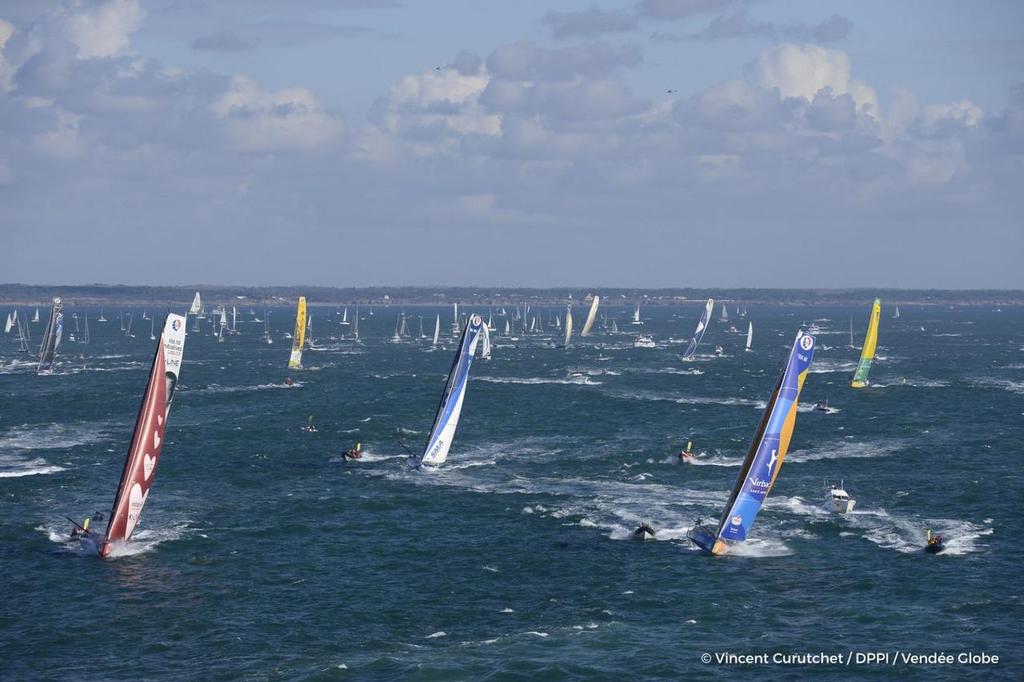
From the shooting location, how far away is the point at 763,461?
72.2 meters

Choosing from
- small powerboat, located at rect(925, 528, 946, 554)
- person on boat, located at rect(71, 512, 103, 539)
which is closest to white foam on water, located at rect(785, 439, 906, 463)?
small powerboat, located at rect(925, 528, 946, 554)

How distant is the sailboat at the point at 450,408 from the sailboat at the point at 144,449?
1199 inches

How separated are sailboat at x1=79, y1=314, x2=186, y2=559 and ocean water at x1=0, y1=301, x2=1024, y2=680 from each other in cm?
168

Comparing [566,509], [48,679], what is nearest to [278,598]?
[48,679]

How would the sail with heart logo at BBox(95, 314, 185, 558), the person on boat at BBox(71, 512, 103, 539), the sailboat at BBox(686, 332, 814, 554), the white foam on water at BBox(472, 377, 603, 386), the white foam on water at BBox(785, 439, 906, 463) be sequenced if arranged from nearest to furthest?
the sail with heart logo at BBox(95, 314, 185, 558)
the sailboat at BBox(686, 332, 814, 554)
the person on boat at BBox(71, 512, 103, 539)
the white foam on water at BBox(785, 439, 906, 463)
the white foam on water at BBox(472, 377, 603, 386)

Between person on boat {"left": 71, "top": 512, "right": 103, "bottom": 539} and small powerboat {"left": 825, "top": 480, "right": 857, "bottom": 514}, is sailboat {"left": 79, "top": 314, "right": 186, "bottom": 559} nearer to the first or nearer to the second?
person on boat {"left": 71, "top": 512, "right": 103, "bottom": 539}

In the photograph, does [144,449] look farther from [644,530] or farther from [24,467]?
[24,467]

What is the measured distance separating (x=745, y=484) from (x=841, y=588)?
966 centimetres

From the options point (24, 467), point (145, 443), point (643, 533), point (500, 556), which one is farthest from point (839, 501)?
point (24, 467)

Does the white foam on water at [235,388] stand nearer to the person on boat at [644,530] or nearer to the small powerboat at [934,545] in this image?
the person on boat at [644,530]

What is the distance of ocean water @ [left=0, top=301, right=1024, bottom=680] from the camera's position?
2175 inches

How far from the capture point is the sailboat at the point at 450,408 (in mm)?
99438

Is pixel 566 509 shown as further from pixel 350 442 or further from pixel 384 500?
pixel 350 442

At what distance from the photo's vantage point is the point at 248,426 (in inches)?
5054
